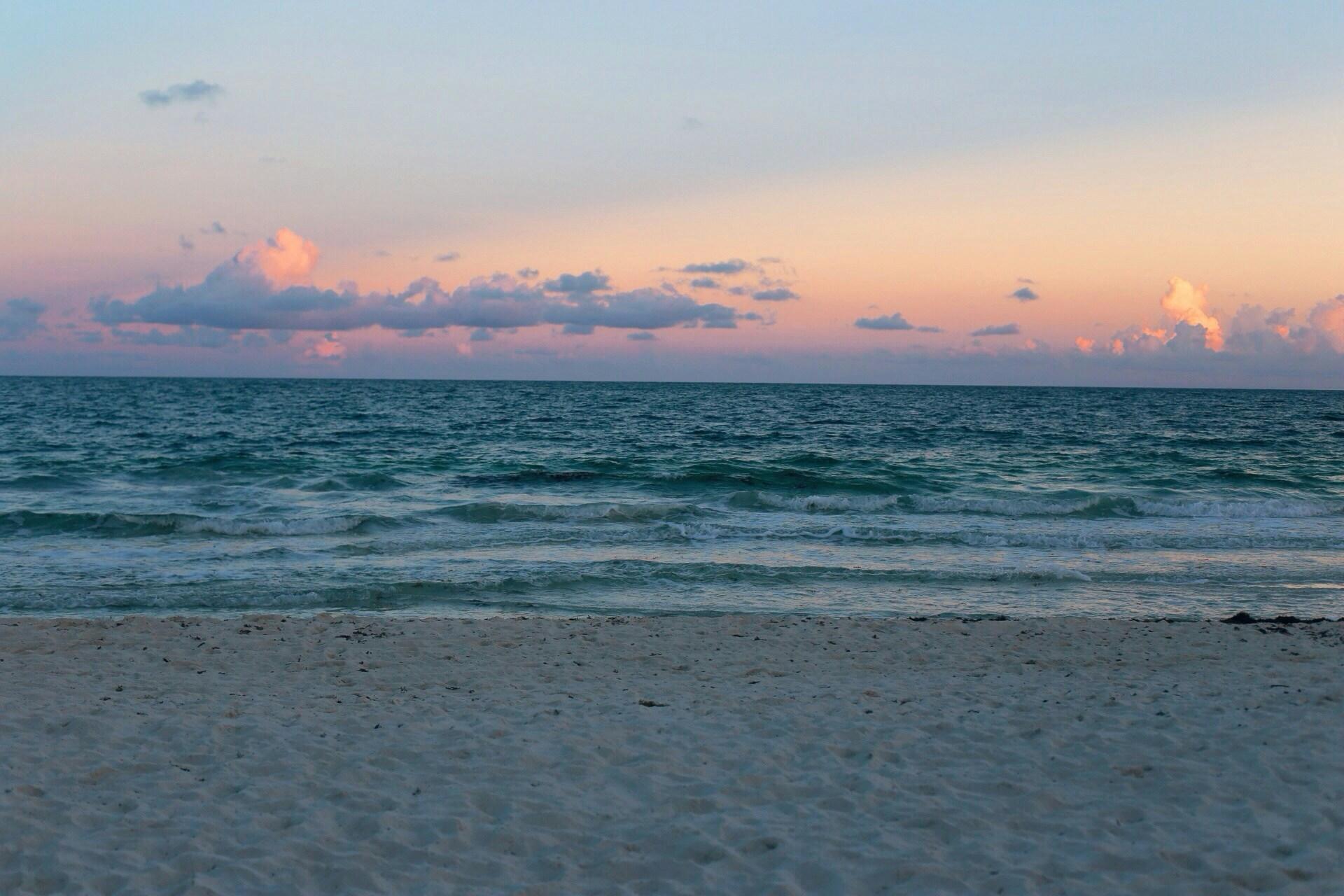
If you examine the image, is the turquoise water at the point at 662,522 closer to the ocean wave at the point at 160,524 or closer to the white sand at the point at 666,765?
the ocean wave at the point at 160,524

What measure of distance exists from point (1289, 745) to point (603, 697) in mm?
5234

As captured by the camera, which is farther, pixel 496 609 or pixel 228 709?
pixel 496 609

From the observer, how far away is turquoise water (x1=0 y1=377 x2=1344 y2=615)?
45.0ft

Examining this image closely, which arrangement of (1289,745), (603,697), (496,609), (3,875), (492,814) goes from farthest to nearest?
(496,609)
(603,697)
(1289,745)
(492,814)
(3,875)

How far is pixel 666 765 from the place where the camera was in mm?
6602

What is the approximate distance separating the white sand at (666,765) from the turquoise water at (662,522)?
3.36 meters

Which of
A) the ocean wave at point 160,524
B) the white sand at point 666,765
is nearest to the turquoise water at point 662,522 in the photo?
the ocean wave at point 160,524

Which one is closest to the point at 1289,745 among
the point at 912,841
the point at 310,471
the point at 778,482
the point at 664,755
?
the point at 912,841

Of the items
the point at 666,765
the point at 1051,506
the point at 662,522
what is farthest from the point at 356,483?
the point at 666,765

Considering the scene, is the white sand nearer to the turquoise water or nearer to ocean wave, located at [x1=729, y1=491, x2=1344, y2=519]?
the turquoise water

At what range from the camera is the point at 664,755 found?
22.3 ft

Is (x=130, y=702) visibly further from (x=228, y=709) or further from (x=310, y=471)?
(x=310, y=471)

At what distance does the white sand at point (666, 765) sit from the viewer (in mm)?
5094

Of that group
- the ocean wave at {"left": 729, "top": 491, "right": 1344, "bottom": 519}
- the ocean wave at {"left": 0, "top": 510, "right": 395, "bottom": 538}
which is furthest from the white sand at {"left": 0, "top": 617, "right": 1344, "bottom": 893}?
the ocean wave at {"left": 729, "top": 491, "right": 1344, "bottom": 519}
